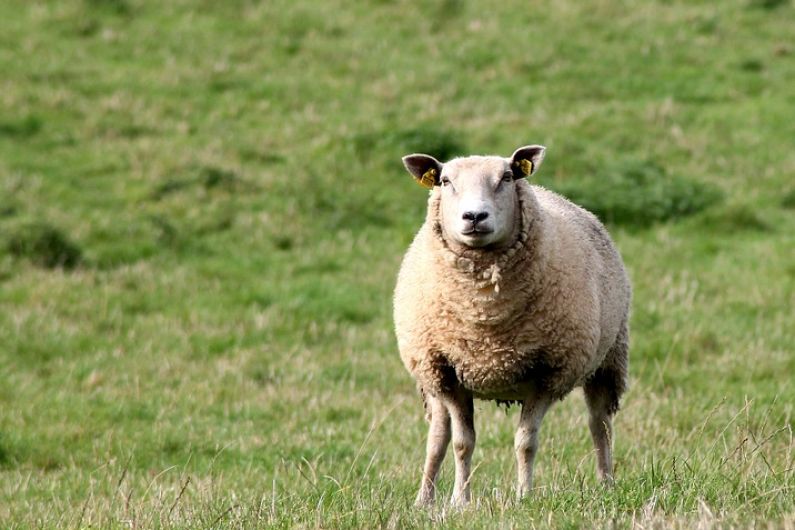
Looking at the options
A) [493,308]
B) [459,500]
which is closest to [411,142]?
[493,308]

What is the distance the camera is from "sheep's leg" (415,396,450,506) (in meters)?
5.75

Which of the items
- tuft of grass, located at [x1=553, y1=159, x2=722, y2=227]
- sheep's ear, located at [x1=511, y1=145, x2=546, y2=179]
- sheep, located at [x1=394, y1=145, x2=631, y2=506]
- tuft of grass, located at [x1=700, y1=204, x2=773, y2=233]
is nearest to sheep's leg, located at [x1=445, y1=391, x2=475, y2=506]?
sheep, located at [x1=394, y1=145, x2=631, y2=506]

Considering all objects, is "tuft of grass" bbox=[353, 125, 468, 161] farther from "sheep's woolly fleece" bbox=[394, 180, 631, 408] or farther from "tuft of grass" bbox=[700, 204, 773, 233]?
"sheep's woolly fleece" bbox=[394, 180, 631, 408]

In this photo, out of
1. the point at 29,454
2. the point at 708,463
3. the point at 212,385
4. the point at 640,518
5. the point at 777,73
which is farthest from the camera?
the point at 777,73

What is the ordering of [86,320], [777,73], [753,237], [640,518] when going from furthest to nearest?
[777,73] → [753,237] → [86,320] → [640,518]

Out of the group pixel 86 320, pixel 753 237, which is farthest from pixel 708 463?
pixel 753 237

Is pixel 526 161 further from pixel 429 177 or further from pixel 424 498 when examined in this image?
pixel 424 498

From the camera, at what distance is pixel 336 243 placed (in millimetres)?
12523

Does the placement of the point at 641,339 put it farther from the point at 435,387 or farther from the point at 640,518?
the point at 640,518

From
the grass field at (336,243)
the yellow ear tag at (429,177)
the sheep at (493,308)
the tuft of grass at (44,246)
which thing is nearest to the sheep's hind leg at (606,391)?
the grass field at (336,243)

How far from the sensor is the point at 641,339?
9734mm

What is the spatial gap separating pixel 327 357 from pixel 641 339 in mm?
2506

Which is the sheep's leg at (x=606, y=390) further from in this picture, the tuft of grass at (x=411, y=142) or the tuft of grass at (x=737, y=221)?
the tuft of grass at (x=411, y=142)

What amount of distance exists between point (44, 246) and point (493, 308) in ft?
24.2
